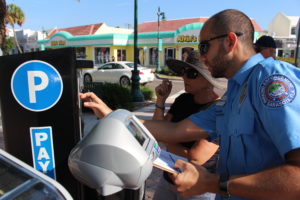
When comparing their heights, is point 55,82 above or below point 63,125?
above

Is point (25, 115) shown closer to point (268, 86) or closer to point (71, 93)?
point (71, 93)

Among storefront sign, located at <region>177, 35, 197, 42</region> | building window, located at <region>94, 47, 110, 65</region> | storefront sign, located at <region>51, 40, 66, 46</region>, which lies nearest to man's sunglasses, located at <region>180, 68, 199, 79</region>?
storefront sign, located at <region>177, 35, 197, 42</region>

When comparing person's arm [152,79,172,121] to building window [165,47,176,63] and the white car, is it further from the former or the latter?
building window [165,47,176,63]

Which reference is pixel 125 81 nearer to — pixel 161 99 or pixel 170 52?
pixel 161 99

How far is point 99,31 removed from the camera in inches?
1380

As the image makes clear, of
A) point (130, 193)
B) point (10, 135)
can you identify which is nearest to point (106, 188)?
point (130, 193)

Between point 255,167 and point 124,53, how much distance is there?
1281 inches

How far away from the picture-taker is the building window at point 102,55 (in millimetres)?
33094

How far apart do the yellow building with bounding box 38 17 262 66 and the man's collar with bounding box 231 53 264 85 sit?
25.1 metres

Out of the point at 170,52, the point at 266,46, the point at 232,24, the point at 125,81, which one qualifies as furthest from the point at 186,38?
the point at 232,24

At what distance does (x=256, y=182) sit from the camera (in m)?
1.08

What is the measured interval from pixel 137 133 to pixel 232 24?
75 centimetres

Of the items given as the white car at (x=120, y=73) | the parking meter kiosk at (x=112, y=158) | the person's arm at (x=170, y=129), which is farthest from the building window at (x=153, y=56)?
the parking meter kiosk at (x=112, y=158)

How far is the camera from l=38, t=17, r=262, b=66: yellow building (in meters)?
27.4
